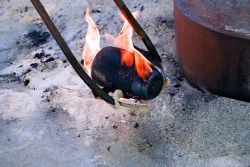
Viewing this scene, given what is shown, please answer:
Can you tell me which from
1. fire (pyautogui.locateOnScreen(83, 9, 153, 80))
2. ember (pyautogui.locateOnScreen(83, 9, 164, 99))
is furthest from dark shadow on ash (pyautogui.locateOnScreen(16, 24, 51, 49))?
ember (pyautogui.locateOnScreen(83, 9, 164, 99))

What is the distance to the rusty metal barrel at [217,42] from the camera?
8.87 ft

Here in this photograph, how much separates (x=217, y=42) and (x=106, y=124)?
1012mm

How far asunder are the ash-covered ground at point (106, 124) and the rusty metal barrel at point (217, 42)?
0.22 m

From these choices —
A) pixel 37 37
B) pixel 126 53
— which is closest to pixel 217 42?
pixel 126 53

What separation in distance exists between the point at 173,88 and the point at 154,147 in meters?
0.59

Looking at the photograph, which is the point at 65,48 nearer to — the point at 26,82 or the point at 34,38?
the point at 26,82

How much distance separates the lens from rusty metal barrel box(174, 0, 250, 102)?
8.87ft

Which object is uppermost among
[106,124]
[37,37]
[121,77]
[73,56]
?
[73,56]

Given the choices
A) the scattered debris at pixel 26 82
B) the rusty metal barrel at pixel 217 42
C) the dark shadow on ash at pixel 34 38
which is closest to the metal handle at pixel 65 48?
the rusty metal barrel at pixel 217 42

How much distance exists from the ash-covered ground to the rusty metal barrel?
0.71 feet

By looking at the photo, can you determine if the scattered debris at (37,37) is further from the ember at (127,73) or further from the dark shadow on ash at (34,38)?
the ember at (127,73)

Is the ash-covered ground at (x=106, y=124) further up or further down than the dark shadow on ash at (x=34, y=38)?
further down

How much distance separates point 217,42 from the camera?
2748mm

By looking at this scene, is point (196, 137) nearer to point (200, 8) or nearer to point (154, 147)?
point (154, 147)
